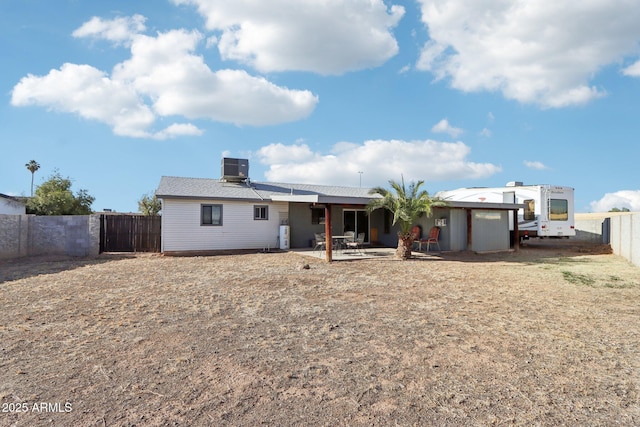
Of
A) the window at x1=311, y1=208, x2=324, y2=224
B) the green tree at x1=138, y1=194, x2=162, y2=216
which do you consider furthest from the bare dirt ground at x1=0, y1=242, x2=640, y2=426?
the green tree at x1=138, y1=194, x2=162, y2=216

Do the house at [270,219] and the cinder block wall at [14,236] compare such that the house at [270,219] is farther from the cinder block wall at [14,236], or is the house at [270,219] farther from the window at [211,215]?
the cinder block wall at [14,236]

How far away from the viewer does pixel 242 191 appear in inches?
724

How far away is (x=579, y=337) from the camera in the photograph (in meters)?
5.32

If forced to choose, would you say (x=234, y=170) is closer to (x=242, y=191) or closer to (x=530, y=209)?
(x=242, y=191)

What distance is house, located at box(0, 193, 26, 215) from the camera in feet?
76.6

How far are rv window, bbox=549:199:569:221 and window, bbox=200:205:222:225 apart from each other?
16.0m

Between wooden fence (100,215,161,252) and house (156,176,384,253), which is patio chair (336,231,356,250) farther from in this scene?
wooden fence (100,215,161,252)

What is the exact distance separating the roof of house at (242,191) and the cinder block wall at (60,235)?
337 cm

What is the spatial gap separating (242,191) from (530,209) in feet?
47.3

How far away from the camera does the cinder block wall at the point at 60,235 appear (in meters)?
15.8

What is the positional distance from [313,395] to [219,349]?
1.68 metres

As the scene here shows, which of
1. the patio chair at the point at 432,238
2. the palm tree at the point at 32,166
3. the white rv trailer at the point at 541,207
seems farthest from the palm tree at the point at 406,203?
the palm tree at the point at 32,166

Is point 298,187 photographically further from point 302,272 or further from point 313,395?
point 313,395

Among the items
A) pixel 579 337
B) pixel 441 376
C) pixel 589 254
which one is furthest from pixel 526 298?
pixel 589 254
